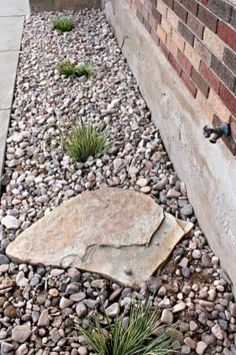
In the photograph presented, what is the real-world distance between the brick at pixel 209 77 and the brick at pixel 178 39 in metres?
0.28

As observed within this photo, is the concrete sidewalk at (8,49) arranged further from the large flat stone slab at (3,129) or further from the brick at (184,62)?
the brick at (184,62)

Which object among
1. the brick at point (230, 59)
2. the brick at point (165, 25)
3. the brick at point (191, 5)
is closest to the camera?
the brick at point (230, 59)

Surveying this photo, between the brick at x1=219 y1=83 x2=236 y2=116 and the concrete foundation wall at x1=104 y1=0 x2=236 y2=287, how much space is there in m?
0.16

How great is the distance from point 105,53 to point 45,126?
1.22 meters

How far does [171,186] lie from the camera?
2.15m

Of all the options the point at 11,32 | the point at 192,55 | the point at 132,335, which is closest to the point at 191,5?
the point at 192,55

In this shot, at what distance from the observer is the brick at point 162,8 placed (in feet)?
7.48

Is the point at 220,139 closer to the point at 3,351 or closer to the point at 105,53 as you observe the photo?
the point at 3,351

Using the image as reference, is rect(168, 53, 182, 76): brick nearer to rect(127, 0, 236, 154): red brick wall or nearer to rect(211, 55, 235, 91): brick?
rect(127, 0, 236, 154): red brick wall

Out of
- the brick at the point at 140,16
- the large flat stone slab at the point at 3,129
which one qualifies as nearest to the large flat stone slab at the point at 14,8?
the brick at the point at 140,16

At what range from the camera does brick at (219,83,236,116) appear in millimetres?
1510

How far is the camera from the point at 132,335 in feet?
4.58

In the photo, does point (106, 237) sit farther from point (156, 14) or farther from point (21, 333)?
point (156, 14)

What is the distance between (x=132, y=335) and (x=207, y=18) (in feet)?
4.10
